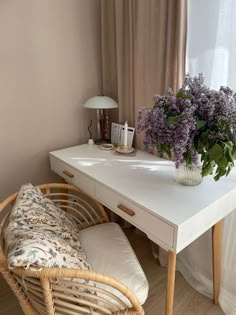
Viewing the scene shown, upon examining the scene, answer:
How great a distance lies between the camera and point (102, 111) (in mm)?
1857

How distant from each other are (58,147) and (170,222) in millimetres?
1115

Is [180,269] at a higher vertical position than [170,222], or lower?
lower

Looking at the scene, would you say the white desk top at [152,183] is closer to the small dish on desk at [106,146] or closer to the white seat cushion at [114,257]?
the small dish on desk at [106,146]

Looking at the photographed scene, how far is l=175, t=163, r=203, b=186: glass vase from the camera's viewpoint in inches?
45.8

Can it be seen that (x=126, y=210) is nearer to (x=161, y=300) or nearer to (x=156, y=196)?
(x=156, y=196)

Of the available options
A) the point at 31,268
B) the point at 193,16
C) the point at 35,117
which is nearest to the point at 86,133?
the point at 35,117

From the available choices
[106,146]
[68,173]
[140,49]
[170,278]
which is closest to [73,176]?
[68,173]

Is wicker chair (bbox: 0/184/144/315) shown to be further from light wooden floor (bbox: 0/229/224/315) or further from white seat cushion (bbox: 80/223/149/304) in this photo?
light wooden floor (bbox: 0/229/224/315)

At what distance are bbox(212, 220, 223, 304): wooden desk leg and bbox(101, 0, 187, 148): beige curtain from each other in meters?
0.69

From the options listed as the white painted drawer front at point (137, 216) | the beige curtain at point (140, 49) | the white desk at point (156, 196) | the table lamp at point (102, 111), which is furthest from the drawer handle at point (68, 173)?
the beige curtain at point (140, 49)

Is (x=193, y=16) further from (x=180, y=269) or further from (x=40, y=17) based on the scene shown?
(x=180, y=269)

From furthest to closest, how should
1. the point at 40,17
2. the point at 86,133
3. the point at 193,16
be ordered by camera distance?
1. the point at 86,133
2. the point at 40,17
3. the point at 193,16

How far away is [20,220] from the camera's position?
0.92 metres

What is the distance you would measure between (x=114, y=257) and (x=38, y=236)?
447 millimetres
